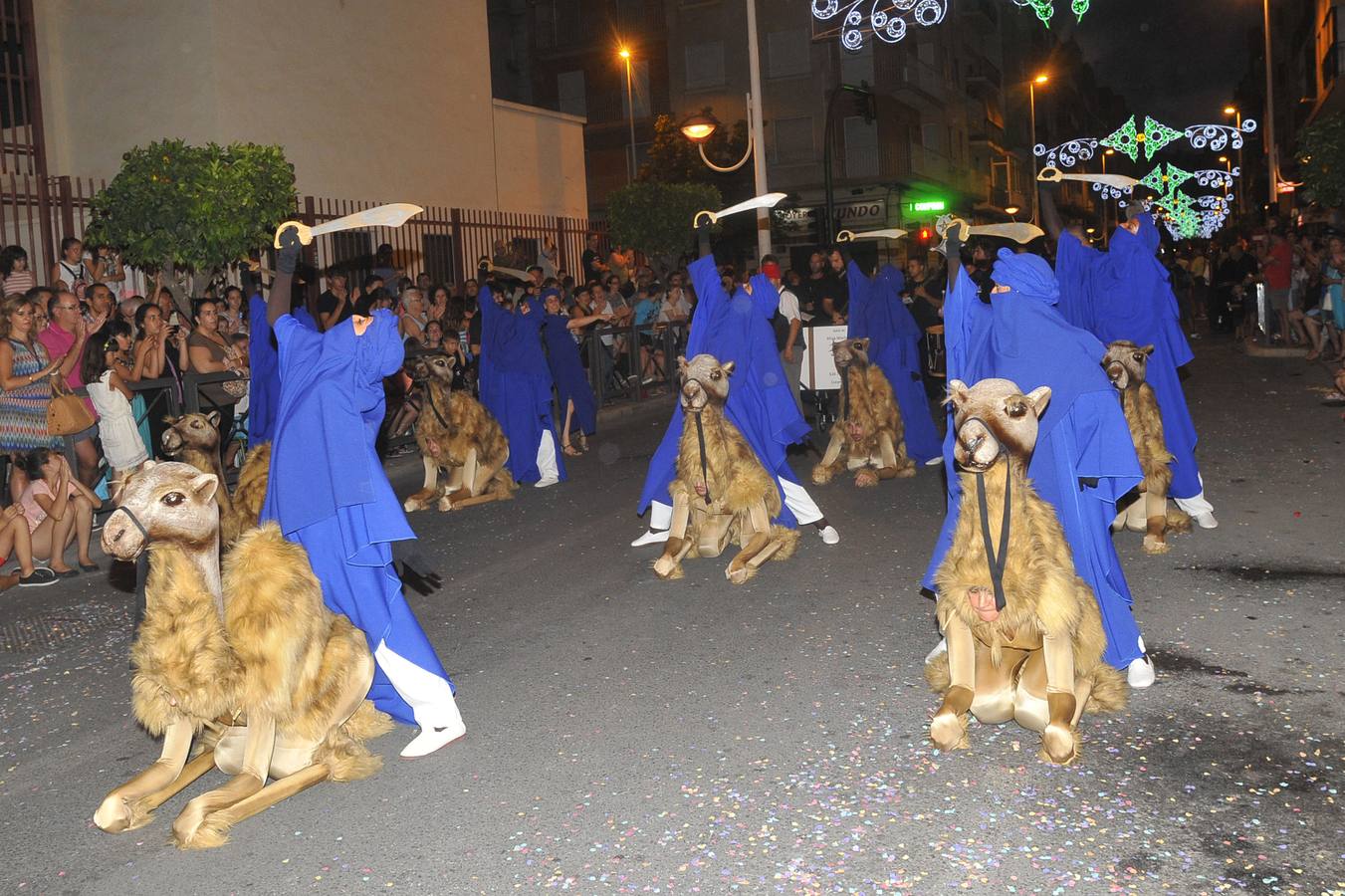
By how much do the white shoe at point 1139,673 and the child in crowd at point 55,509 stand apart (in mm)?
7261

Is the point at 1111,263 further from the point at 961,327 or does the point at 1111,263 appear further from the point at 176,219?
the point at 176,219

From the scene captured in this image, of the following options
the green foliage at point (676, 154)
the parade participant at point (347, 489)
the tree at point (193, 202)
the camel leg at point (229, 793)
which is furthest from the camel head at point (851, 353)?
the green foliage at point (676, 154)

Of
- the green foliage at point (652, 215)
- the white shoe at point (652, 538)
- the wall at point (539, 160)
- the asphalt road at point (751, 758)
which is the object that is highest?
the wall at point (539, 160)

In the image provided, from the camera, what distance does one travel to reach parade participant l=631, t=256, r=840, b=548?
8.45 m

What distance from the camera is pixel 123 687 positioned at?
6309 mm

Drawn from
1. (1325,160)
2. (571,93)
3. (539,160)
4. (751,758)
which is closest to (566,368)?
(751,758)

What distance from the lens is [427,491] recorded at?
11.2 metres

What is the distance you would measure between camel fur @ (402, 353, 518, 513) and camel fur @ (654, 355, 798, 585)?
11.5 feet

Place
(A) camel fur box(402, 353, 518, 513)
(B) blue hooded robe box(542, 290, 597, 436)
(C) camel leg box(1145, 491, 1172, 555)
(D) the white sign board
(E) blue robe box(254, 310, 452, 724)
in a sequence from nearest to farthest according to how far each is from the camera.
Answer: (E) blue robe box(254, 310, 452, 724) → (C) camel leg box(1145, 491, 1172, 555) → (A) camel fur box(402, 353, 518, 513) → (B) blue hooded robe box(542, 290, 597, 436) → (D) the white sign board

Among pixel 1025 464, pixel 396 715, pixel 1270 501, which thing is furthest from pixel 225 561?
pixel 1270 501

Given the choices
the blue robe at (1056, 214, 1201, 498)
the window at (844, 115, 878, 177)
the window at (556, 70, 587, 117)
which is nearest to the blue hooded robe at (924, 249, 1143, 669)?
the blue robe at (1056, 214, 1201, 498)

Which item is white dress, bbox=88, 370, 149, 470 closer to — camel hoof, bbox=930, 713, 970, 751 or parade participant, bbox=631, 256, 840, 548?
parade participant, bbox=631, 256, 840, 548

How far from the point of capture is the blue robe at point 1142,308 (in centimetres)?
820

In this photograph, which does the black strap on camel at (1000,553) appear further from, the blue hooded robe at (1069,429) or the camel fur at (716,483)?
the camel fur at (716,483)
